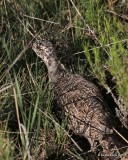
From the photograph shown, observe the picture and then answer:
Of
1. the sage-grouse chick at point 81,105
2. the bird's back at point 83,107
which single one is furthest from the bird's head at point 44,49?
the bird's back at point 83,107

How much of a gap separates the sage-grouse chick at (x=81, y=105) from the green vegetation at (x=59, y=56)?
11 cm

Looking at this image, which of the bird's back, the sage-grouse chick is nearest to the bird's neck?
the sage-grouse chick

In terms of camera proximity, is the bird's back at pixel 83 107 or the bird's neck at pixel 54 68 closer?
the bird's back at pixel 83 107

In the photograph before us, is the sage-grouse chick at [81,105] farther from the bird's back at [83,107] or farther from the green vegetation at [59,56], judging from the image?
the green vegetation at [59,56]

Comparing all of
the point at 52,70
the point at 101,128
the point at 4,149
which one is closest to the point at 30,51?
the point at 52,70

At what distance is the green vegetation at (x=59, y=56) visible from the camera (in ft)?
12.2

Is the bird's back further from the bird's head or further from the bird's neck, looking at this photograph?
the bird's head

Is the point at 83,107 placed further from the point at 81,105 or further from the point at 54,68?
the point at 54,68

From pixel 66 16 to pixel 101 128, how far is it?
1.72m

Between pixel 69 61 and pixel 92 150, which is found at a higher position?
pixel 69 61

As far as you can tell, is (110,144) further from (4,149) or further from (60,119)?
(4,149)

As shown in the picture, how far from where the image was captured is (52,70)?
4594mm

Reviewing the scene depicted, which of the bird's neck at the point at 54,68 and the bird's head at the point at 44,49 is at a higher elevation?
the bird's head at the point at 44,49

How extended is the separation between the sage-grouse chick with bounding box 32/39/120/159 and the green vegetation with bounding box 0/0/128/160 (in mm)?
110
